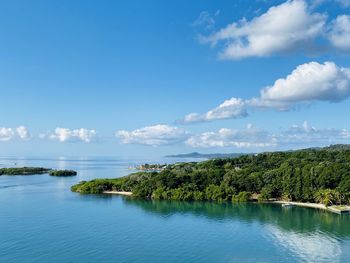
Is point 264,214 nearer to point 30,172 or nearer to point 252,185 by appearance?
point 252,185

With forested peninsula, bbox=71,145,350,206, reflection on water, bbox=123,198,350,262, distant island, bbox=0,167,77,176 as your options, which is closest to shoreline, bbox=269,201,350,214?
forested peninsula, bbox=71,145,350,206

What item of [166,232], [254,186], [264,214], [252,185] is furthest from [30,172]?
[166,232]

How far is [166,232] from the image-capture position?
54.1 metres

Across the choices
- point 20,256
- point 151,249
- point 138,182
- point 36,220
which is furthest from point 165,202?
point 20,256

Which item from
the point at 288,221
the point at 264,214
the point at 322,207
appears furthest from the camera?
the point at 322,207

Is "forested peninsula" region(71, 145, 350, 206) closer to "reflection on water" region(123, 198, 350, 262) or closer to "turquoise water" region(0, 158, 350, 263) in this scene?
"reflection on water" region(123, 198, 350, 262)

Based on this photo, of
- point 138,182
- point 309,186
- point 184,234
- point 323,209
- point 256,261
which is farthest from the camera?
point 138,182

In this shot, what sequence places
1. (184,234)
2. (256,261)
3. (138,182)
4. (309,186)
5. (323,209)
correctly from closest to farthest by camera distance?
(256,261), (184,234), (323,209), (309,186), (138,182)

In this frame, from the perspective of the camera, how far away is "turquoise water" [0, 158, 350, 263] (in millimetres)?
42750

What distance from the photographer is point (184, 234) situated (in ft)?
173

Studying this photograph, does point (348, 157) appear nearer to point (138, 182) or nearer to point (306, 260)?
point (138, 182)

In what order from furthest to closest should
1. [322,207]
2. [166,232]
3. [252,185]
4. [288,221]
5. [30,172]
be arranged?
[30,172] < [252,185] < [322,207] < [288,221] < [166,232]

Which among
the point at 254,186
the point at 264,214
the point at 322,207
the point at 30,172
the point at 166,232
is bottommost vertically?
the point at 166,232

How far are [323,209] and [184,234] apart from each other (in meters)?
29.2
